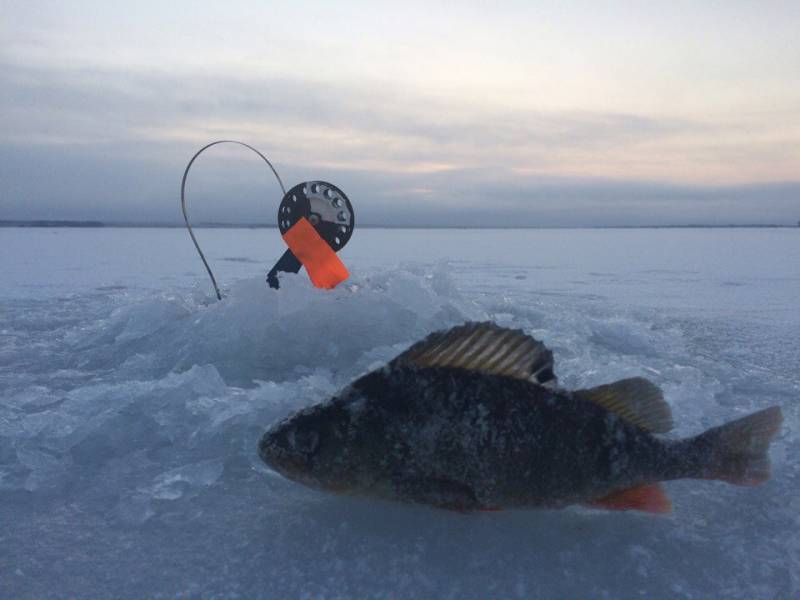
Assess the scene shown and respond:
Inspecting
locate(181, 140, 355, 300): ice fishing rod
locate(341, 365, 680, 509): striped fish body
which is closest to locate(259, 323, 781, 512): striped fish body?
locate(341, 365, 680, 509): striped fish body

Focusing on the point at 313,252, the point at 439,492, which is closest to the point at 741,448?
the point at 439,492

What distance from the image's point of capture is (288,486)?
7.31 ft

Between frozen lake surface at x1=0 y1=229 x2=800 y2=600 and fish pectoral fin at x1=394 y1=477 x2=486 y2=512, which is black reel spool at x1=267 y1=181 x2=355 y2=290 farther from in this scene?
fish pectoral fin at x1=394 y1=477 x2=486 y2=512

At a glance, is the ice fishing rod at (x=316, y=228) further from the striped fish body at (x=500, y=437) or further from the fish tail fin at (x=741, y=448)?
the fish tail fin at (x=741, y=448)

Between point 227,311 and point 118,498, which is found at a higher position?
point 227,311

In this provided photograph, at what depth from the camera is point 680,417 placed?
2.82 metres

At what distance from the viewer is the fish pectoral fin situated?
1831 millimetres

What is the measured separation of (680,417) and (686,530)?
0.97 metres

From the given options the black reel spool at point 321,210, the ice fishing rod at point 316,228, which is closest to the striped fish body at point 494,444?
the ice fishing rod at point 316,228

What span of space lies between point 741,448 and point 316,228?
3649 mm

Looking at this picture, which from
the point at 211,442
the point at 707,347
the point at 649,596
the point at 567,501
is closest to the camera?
the point at 649,596

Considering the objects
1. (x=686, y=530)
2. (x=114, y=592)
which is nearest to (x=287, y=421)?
(x=114, y=592)

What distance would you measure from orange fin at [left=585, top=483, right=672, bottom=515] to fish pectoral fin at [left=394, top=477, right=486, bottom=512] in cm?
38

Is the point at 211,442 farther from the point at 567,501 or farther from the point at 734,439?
the point at 734,439
